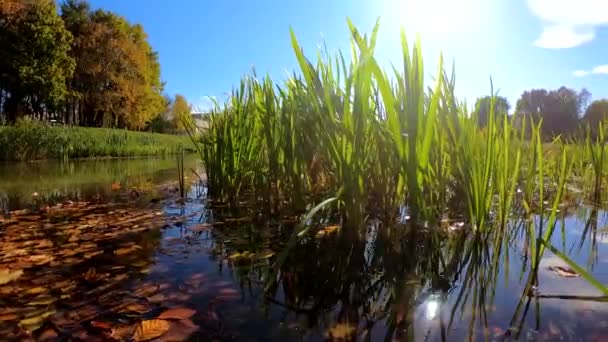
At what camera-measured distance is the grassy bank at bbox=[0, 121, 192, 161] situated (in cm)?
941

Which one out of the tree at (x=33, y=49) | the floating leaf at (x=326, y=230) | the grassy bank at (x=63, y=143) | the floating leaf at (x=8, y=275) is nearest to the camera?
the floating leaf at (x=8, y=275)

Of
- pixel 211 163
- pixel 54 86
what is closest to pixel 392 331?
pixel 211 163

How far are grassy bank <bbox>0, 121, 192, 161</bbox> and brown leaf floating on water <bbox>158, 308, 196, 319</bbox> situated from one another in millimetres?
10959

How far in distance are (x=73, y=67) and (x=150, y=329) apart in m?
20.1

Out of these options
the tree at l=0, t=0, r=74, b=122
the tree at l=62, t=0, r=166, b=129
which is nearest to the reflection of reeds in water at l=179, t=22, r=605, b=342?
the tree at l=0, t=0, r=74, b=122

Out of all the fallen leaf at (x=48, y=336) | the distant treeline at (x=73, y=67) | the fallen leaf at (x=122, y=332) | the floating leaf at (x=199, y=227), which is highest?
the distant treeline at (x=73, y=67)

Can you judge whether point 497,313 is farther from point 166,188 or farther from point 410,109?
A: point 166,188

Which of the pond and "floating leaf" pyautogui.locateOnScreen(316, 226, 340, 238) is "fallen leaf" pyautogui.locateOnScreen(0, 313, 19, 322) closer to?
the pond

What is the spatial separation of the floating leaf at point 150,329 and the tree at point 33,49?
Answer: 18897 mm

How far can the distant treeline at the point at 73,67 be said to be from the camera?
15672 millimetres

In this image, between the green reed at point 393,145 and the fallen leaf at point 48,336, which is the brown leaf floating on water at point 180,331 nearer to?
the fallen leaf at point 48,336

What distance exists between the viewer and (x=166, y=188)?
12.8 feet

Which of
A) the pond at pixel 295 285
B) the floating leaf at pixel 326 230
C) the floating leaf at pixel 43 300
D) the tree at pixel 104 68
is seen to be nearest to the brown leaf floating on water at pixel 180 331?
the pond at pixel 295 285

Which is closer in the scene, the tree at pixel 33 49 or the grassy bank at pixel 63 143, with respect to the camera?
the grassy bank at pixel 63 143
